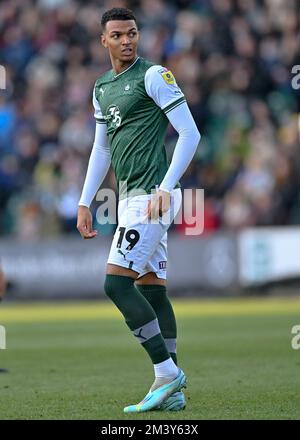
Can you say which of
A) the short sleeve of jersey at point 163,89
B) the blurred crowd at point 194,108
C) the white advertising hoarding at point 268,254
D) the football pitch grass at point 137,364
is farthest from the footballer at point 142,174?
the blurred crowd at point 194,108

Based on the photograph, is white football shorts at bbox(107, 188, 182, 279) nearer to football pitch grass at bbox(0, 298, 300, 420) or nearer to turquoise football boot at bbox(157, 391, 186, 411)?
turquoise football boot at bbox(157, 391, 186, 411)

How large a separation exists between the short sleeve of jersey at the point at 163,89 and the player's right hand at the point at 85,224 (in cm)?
92

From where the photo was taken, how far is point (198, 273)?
61.5 feet

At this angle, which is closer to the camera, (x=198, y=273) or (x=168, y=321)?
(x=168, y=321)

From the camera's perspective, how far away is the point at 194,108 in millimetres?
19797

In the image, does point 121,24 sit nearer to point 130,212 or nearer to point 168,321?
point 130,212

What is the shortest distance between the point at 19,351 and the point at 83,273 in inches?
304

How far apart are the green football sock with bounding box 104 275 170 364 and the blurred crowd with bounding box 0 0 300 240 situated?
38.6 feet

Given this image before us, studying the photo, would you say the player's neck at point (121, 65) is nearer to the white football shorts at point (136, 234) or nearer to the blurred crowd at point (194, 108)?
the white football shorts at point (136, 234)

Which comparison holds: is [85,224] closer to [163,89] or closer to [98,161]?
[98,161]

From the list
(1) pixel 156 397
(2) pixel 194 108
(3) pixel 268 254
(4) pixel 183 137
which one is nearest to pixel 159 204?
(4) pixel 183 137

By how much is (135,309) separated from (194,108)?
13.1 meters
